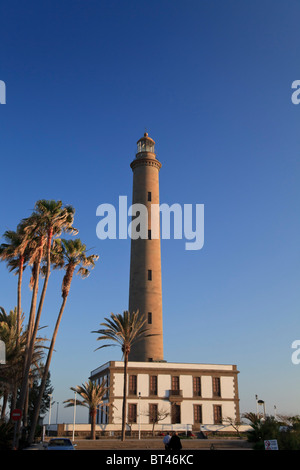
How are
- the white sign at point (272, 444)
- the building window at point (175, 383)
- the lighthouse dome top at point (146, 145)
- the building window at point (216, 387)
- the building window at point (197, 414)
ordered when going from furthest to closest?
1. the lighthouse dome top at point (146, 145)
2. the building window at point (216, 387)
3. the building window at point (175, 383)
4. the building window at point (197, 414)
5. the white sign at point (272, 444)

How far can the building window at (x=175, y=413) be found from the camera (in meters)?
51.0

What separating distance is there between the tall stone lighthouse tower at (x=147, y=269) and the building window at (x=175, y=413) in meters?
5.75

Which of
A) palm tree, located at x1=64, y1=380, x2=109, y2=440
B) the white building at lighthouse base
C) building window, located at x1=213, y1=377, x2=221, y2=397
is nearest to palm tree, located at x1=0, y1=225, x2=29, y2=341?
palm tree, located at x1=64, y1=380, x2=109, y2=440

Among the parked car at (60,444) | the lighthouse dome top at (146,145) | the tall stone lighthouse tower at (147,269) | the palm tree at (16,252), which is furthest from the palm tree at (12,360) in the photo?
the lighthouse dome top at (146,145)

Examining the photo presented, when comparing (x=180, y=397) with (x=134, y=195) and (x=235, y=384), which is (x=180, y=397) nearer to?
(x=235, y=384)

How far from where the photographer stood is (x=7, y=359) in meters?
35.8

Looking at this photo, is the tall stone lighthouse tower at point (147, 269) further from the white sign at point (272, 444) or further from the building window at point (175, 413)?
the white sign at point (272, 444)

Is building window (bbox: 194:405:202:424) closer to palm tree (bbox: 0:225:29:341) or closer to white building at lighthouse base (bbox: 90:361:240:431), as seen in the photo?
white building at lighthouse base (bbox: 90:361:240:431)

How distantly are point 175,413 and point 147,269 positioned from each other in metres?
17.1

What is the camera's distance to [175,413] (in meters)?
51.2

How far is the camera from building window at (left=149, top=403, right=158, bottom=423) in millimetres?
50062

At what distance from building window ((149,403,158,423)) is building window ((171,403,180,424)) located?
1942 millimetres

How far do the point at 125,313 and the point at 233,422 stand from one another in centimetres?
2162
